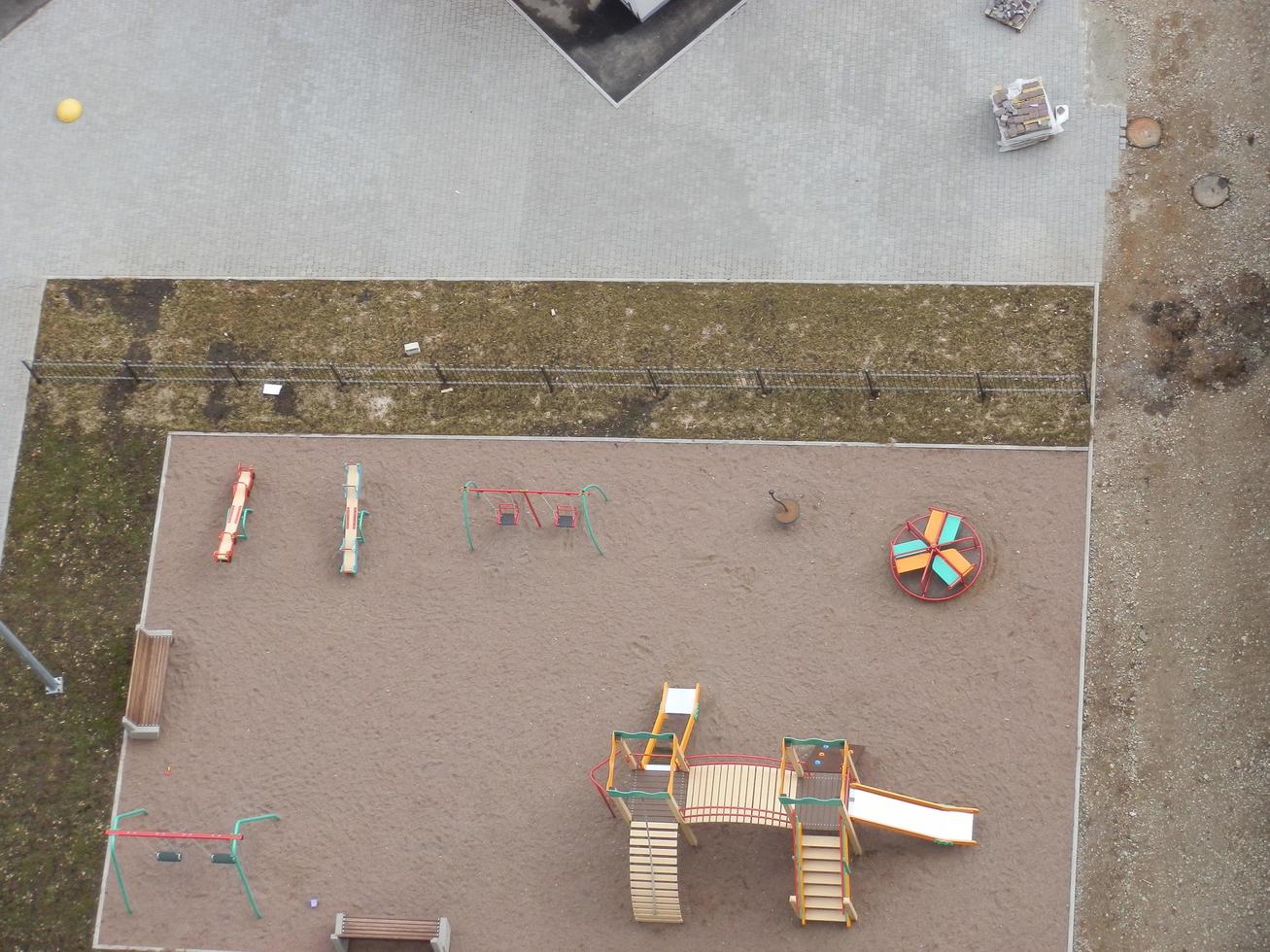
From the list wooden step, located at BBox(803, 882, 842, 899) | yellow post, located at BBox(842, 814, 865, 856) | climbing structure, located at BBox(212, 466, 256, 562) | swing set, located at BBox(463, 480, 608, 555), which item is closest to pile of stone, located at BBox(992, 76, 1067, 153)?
swing set, located at BBox(463, 480, 608, 555)

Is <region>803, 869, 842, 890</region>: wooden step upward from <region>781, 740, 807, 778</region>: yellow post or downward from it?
downward

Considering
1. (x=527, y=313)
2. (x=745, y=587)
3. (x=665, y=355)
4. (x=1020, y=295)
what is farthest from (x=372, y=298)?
(x=1020, y=295)

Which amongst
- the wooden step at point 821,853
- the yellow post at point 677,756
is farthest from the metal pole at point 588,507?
the wooden step at point 821,853

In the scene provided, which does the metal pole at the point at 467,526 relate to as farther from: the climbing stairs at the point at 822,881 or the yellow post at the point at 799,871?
the climbing stairs at the point at 822,881

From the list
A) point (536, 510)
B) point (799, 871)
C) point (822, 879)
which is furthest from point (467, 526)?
point (822, 879)

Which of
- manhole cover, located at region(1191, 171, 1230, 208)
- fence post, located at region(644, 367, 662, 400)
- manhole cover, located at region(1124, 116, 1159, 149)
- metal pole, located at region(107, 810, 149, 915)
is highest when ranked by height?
manhole cover, located at region(1124, 116, 1159, 149)

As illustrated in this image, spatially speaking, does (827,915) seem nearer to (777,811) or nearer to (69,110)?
(777,811)

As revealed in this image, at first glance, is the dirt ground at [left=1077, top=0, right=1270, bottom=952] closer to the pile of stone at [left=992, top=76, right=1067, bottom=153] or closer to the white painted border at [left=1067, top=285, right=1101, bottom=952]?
the white painted border at [left=1067, top=285, right=1101, bottom=952]
